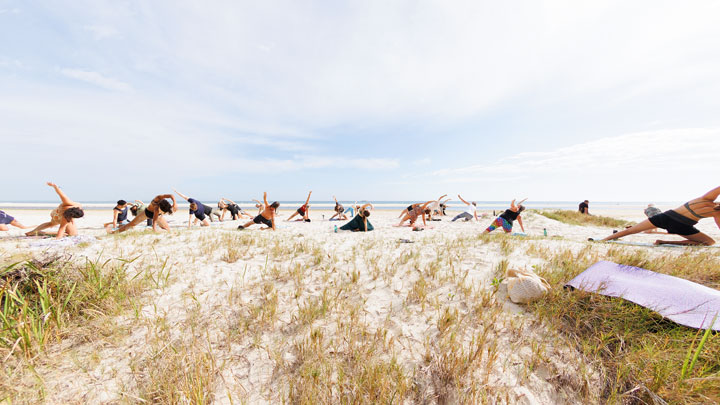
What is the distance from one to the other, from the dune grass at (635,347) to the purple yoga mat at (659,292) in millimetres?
93

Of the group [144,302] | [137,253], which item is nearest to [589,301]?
[144,302]

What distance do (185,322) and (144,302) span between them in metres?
0.92

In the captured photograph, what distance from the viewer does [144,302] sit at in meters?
3.25

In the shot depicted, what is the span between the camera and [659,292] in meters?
2.80

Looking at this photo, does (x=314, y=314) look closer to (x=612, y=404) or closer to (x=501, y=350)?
(x=501, y=350)

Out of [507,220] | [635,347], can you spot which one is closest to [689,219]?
[507,220]

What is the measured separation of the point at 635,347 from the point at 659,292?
1077 mm

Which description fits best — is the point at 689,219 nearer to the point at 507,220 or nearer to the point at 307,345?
the point at 507,220

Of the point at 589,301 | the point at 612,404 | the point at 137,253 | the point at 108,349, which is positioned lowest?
the point at 612,404

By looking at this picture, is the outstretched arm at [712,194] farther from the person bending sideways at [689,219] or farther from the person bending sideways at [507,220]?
the person bending sideways at [507,220]

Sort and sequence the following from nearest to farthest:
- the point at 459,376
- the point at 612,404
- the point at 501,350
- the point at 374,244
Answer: the point at 612,404
the point at 459,376
the point at 501,350
the point at 374,244

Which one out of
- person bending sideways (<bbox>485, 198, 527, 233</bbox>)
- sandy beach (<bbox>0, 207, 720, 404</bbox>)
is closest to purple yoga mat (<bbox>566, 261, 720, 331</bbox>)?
sandy beach (<bbox>0, 207, 720, 404</bbox>)

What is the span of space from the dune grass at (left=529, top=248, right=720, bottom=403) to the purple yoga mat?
0.31 feet

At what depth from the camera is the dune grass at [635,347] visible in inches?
71.3
